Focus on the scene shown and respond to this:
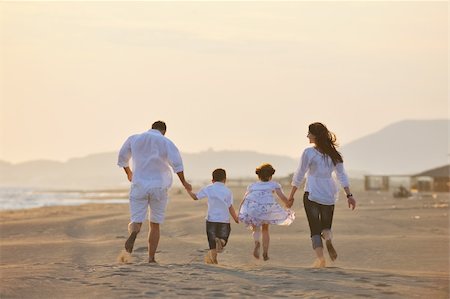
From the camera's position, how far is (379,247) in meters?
16.9

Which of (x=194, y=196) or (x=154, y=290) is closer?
(x=154, y=290)

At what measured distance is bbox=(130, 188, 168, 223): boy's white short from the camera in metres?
11.8

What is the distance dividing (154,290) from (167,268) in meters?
1.55

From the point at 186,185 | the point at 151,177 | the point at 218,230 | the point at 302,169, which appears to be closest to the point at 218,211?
the point at 218,230

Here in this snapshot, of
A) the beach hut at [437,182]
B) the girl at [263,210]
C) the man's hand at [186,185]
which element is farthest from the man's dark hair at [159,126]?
the beach hut at [437,182]

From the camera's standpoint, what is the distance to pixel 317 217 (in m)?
11.9

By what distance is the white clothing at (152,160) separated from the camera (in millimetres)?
11773

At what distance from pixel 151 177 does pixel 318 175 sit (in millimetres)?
2097

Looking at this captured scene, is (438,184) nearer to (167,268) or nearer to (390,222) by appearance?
(390,222)

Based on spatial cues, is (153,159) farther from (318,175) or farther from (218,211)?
(318,175)

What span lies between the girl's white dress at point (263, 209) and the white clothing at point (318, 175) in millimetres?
Answer: 676

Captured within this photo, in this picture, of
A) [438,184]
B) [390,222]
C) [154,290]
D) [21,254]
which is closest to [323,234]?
[154,290]

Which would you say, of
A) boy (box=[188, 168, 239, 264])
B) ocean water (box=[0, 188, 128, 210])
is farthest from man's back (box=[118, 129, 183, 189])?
ocean water (box=[0, 188, 128, 210])

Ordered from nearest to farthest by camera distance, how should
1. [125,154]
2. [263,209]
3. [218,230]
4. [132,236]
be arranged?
[132,236]
[125,154]
[218,230]
[263,209]
